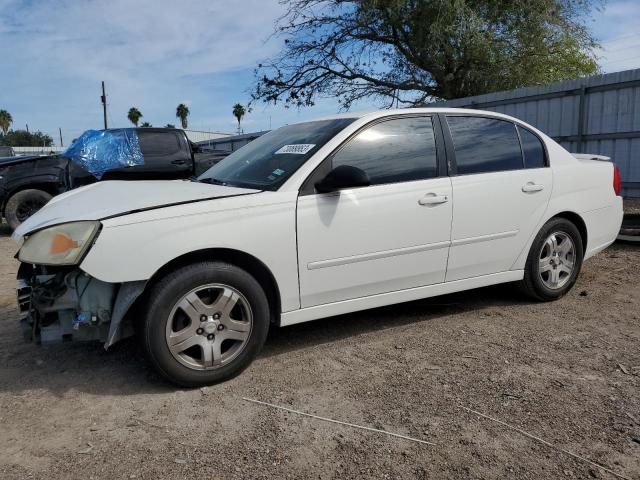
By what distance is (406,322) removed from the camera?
4.14 metres

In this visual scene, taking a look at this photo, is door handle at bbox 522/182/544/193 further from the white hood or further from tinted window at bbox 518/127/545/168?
the white hood

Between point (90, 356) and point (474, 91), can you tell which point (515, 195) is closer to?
point (90, 356)

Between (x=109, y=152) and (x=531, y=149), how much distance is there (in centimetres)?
637

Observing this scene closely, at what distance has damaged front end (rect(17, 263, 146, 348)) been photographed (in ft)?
9.59

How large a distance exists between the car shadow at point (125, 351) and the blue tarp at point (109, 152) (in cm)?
380

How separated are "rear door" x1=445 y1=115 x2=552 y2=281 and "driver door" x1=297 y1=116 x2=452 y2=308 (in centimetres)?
14

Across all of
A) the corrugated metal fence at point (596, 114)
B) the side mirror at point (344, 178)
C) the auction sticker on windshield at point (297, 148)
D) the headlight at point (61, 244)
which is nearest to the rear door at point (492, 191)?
the side mirror at point (344, 178)

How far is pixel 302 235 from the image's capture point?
10.7ft

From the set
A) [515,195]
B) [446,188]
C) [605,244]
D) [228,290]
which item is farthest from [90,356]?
[605,244]

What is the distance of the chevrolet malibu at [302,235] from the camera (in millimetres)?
2938

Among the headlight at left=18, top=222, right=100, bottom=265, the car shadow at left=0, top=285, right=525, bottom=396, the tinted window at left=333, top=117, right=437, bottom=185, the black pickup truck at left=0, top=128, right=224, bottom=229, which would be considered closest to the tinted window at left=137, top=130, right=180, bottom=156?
the black pickup truck at left=0, top=128, right=224, bottom=229

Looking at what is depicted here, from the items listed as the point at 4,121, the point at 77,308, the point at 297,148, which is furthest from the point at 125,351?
the point at 4,121

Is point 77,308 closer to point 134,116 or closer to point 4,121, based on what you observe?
point 134,116

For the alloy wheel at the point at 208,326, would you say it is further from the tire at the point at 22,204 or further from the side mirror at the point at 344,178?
the tire at the point at 22,204
